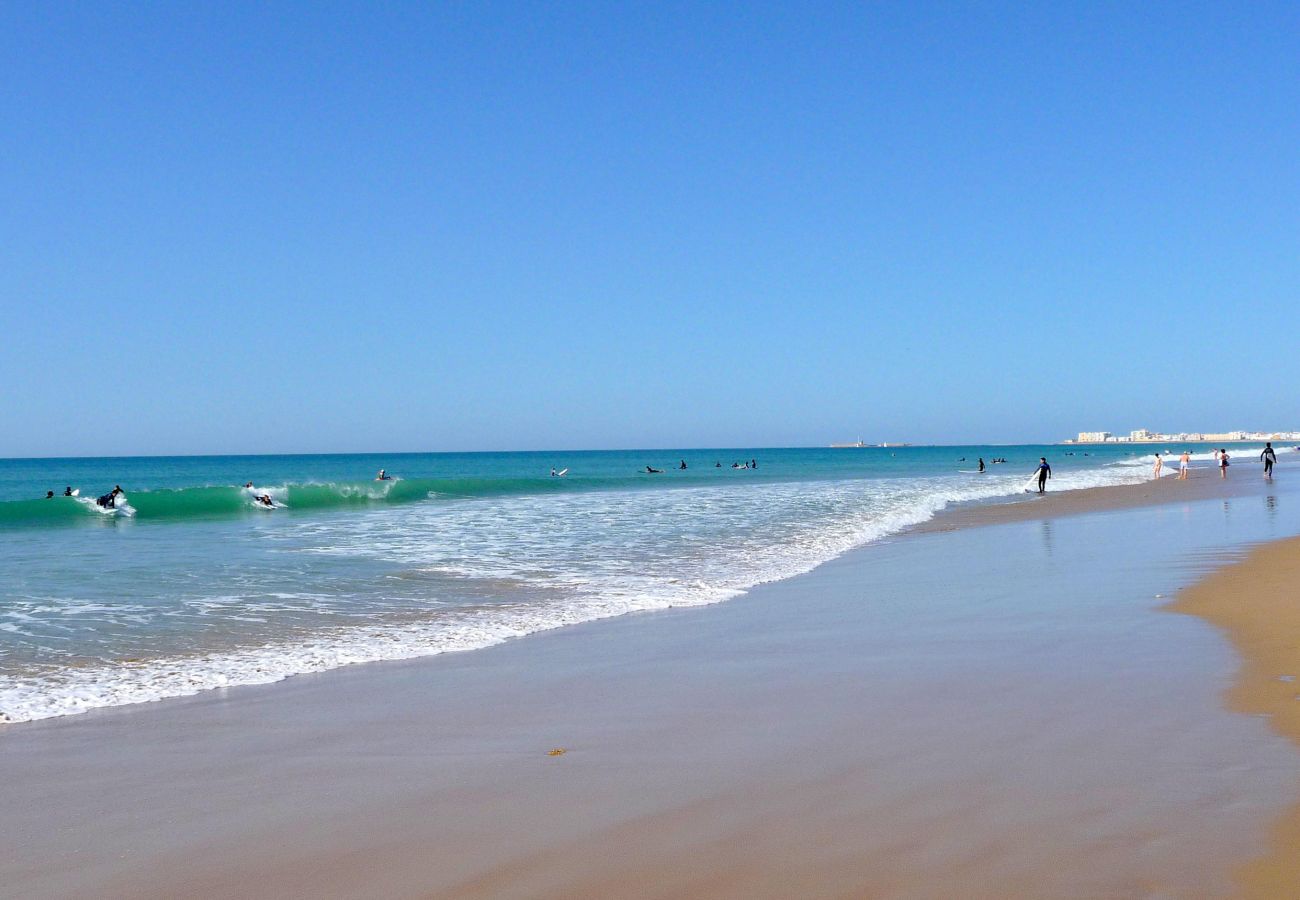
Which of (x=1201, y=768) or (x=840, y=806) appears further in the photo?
(x=1201, y=768)

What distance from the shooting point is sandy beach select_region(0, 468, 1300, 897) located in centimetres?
387

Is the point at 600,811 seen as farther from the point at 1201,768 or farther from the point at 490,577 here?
the point at 490,577

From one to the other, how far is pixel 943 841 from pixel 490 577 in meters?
10.6

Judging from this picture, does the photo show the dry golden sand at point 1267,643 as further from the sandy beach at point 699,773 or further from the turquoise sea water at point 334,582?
the turquoise sea water at point 334,582

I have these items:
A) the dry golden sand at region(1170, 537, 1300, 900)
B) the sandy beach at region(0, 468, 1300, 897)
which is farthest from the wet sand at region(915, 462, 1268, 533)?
the sandy beach at region(0, 468, 1300, 897)

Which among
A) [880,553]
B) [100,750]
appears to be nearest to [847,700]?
[100,750]

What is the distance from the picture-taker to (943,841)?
404 cm

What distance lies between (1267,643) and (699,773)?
17.4 feet

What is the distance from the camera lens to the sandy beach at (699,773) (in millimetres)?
3871

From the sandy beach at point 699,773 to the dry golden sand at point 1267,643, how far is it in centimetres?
6

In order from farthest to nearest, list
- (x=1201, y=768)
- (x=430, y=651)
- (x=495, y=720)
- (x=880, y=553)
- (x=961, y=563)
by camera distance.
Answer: (x=880, y=553) → (x=961, y=563) → (x=430, y=651) → (x=495, y=720) → (x=1201, y=768)


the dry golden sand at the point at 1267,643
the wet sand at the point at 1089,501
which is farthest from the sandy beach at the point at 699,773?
the wet sand at the point at 1089,501

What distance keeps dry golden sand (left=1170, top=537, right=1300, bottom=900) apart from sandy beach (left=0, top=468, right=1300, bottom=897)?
0.06 meters

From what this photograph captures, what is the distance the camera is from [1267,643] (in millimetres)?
7832
